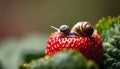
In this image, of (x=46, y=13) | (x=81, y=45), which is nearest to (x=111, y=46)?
(x=81, y=45)

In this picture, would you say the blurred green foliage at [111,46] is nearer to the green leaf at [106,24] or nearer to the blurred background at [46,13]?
the green leaf at [106,24]

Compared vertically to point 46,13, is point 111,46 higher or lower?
lower

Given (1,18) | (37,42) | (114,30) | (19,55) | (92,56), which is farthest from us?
(1,18)

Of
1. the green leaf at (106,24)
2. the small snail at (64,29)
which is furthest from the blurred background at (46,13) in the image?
the small snail at (64,29)

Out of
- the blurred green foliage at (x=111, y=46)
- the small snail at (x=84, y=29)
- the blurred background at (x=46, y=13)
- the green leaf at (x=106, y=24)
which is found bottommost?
the blurred green foliage at (x=111, y=46)

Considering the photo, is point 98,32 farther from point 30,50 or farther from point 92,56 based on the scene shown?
point 30,50

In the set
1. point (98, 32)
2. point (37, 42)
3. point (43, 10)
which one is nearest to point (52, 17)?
point (43, 10)

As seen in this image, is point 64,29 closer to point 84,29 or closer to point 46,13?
point 84,29

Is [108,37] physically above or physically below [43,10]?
below
